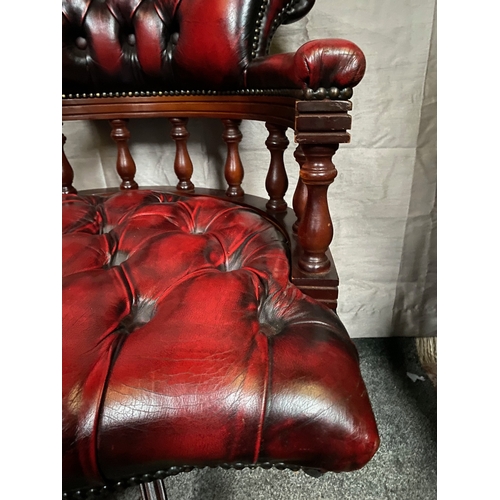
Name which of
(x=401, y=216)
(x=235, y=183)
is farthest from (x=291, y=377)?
(x=401, y=216)

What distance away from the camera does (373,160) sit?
968mm

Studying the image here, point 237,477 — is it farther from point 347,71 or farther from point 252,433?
point 347,71

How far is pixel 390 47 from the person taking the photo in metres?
0.87

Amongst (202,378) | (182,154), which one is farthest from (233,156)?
(202,378)

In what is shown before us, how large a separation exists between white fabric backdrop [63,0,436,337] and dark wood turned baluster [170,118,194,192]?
6.7 inches

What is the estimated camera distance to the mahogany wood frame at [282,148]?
403mm

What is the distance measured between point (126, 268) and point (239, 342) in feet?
0.63

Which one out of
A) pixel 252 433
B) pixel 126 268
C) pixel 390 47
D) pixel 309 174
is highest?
pixel 390 47

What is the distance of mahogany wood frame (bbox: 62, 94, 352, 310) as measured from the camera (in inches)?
15.9

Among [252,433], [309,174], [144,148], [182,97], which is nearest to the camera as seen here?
[252,433]

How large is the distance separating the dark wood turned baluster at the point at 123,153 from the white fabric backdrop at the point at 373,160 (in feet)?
0.57

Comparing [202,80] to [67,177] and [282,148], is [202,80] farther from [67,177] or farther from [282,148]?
[67,177]

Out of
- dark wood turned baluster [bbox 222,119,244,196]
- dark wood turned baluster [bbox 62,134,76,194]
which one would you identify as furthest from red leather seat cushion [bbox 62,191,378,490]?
dark wood turned baluster [bbox 62,134,76,194]

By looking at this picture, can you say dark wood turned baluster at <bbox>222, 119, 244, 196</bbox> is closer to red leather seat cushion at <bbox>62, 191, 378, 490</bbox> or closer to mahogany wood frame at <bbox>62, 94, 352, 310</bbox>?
mahogany wood frame at <bbox>62, 94, 352, 310</bbox>
